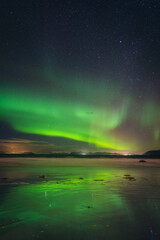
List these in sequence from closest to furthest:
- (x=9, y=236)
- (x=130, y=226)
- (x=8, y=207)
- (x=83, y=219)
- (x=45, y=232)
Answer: (x=9, y=236)
(x=45, y=232)
(x=130, y=226)
(x=83, y=219)
(x=8, y=207)

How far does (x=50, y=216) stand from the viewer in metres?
7.89

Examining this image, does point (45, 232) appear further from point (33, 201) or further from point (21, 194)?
point (21, 194)

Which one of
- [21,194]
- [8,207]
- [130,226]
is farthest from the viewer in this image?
[21,194]

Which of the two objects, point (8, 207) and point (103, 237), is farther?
point (8, 207)

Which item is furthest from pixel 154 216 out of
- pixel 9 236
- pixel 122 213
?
pixel 9 236

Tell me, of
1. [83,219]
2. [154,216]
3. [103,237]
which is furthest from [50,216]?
[154,216]

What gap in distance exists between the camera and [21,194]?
1195cm

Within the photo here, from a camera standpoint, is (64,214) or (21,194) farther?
(21,194)

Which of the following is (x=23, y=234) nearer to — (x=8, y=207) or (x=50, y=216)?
(x=50, y=216)

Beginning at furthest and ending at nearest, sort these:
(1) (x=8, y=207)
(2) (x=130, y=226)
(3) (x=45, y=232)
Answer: (1) (x=8, y=207) < (2) (x=130, y=226) < (3) (x=45, y=232)

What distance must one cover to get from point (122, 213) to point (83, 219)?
1.90 m

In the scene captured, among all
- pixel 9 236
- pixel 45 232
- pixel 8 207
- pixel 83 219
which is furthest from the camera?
pixel 8 207

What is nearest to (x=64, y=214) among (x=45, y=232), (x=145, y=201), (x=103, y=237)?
(x=45, y=232)

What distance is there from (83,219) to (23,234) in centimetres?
240
